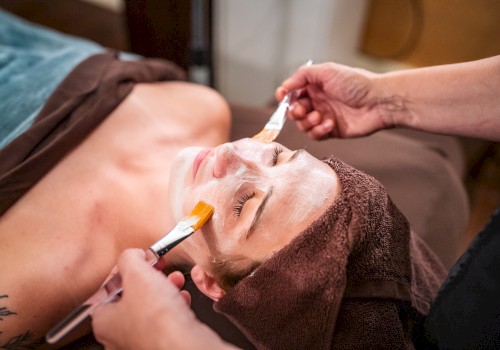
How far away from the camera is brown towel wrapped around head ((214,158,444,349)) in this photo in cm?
67

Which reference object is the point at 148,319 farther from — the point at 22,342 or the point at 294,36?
the point at 294,36

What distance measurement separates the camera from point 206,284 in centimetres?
85

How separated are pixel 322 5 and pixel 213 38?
506 millimetres

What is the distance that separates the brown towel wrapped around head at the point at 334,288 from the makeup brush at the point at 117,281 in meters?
0.14

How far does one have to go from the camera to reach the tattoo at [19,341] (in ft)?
2.55

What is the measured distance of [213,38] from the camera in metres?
1.81

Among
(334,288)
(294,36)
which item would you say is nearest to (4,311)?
(334,288)

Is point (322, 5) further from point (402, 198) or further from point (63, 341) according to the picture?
point (63, 341)

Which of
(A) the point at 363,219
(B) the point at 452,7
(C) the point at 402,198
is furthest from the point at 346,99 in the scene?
(B) the point at 452,7

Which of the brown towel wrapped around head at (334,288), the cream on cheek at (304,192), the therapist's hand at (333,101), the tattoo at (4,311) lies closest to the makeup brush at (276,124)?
the therapist's hand at (333,101)

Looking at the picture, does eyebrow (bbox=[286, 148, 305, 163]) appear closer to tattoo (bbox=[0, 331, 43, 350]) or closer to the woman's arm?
the woman's arm

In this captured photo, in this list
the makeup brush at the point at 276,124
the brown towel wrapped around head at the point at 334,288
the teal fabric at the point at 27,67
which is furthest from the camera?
the teal fabric at the point at 27,67

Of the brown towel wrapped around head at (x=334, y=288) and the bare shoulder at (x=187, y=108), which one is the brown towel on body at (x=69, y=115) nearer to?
the bare shoulder at (x=187, y=108)

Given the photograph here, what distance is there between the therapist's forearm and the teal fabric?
0.94 m
